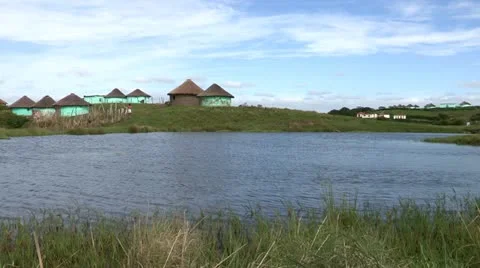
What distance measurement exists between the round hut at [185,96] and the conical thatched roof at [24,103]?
1227 inches

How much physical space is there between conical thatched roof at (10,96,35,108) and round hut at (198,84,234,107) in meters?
38.2

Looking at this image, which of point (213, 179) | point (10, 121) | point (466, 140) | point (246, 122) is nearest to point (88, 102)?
point (10, 121)

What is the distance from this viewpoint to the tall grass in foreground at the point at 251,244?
299 inches

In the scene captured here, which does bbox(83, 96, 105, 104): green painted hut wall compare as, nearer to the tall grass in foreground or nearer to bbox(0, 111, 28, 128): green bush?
bbox(0, 111, 28, 128): green bush

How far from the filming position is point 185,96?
376ft

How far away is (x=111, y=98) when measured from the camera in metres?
129

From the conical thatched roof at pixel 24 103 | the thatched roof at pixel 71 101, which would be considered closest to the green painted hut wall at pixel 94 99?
the conical thatched roof at pixel 24 103

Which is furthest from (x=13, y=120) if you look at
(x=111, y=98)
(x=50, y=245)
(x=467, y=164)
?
(x=50, y=245)

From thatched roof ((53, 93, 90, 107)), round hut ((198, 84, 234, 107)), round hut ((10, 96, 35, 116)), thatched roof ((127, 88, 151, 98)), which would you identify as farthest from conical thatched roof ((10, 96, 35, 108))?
round hut ((198, 84, 234, 107))

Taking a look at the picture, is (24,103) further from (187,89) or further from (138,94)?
(187,89)

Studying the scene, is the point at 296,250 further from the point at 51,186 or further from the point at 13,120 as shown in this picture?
the point at 13,120

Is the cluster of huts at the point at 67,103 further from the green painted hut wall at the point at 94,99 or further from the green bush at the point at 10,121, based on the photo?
the green bush at the point at 10,121

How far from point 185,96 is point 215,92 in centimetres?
768

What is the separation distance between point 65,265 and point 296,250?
450 cm
